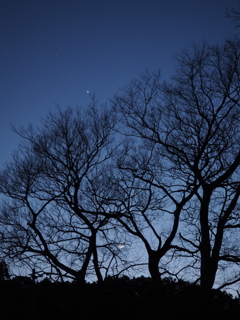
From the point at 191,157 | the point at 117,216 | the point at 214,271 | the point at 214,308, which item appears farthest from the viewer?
the point at 117,216

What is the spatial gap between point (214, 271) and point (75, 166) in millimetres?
6331

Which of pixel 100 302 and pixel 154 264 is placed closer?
pixel 100 302

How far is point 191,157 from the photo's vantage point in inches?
451

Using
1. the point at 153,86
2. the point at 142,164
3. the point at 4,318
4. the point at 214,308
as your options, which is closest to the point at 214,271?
the point at 214,308

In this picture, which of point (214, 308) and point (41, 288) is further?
point (214, 308)

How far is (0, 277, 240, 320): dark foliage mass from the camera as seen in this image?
6.87 metres

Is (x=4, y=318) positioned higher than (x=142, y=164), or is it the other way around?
(x=142, y=164)

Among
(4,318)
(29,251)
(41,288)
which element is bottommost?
(4,318)

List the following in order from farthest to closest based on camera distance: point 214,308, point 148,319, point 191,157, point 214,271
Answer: point 191,157 < point 214,271 < point 214,308 < point 148,319

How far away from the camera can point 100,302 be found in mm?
7160

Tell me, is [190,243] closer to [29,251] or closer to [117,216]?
[117,216]

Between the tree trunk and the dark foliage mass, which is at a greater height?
the tree trunk

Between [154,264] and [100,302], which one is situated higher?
[154,264]

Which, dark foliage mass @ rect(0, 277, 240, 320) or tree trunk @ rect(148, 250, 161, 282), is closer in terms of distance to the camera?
dark foliage mass @ rect(0, 277, 240, 320)
